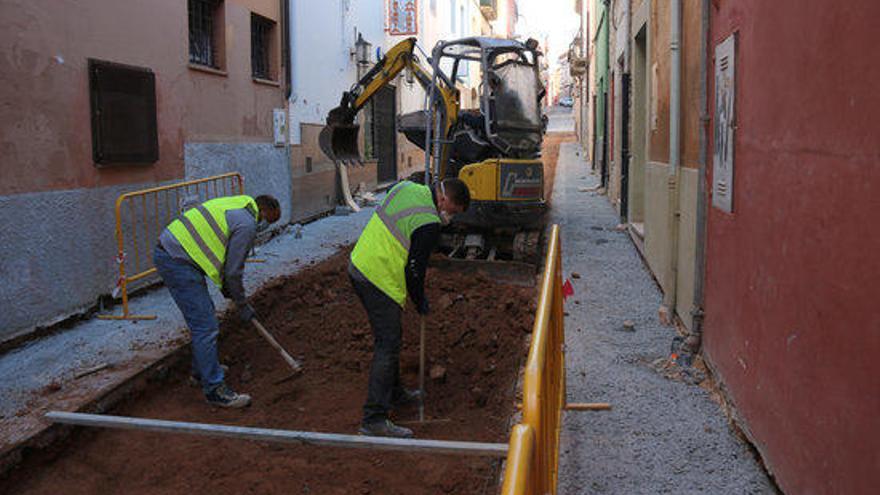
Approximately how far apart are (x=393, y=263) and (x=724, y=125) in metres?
2.31

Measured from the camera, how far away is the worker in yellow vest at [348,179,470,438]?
Answer: 15.0 feet

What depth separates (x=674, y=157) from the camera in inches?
260

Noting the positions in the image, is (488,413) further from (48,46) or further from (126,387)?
(48,46)

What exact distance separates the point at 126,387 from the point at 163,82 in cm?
459

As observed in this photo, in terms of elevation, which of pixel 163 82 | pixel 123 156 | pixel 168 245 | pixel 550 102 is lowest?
pixel 168 245

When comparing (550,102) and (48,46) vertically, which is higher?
(550,102)

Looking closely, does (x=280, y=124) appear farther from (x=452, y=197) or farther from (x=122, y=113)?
(x=452, y=197)

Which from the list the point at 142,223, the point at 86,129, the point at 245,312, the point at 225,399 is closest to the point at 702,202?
the point at 245,312

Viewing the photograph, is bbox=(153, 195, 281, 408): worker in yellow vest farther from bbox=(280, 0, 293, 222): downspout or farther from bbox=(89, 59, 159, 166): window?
bbox=(280, 0, 293, 222): downspout

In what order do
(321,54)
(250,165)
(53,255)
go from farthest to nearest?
(321,54)
(250,165)
(53,255)

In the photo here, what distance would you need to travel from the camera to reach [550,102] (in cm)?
8706

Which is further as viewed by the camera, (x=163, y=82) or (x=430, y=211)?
(x=163, y=82)

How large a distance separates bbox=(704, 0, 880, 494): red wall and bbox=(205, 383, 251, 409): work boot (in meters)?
3.17

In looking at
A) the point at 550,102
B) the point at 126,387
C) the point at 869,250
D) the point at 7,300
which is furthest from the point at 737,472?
the point at 550,102
